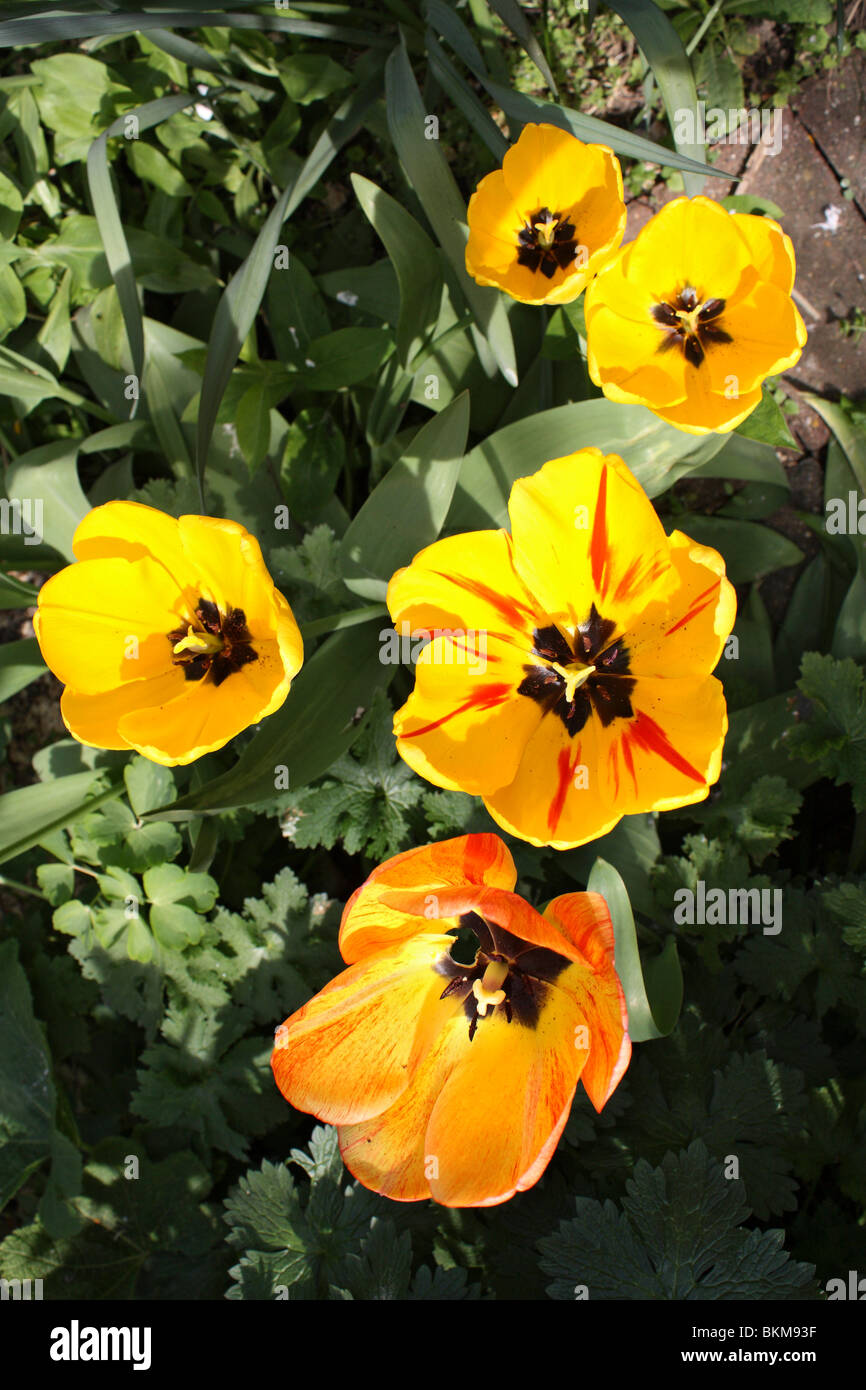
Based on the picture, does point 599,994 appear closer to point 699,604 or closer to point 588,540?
point 699,604

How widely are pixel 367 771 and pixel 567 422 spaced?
87 centimetres

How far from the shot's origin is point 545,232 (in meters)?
1.95

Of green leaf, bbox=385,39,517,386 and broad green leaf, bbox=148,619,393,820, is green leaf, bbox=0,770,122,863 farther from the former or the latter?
green leaf, bbox=385,39,517,386

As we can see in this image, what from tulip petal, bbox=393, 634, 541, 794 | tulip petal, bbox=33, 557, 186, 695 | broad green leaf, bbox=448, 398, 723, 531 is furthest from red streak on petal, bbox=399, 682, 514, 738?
tulip petal, bbox=33, 557, 186, 695

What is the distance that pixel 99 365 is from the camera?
99.0 inches

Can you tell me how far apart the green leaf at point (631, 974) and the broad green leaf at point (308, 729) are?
1.96 ft

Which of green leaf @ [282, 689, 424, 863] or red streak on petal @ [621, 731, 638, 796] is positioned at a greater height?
red streak on petal @ [621, 731, 638, 796]

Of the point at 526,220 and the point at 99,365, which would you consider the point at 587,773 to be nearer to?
the point at 526,220

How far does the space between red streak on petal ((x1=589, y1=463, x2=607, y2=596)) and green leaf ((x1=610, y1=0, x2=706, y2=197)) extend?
0.80 meters

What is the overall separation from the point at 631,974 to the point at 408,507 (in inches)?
39.2

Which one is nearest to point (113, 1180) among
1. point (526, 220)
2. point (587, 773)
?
point (587, 773)

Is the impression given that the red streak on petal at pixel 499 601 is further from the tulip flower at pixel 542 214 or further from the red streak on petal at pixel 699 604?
the tulip flower at pixel 542 214

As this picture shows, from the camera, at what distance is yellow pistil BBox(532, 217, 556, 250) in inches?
77.0

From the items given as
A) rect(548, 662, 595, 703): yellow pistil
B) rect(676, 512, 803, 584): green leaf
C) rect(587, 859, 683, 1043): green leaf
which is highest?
rect(676, 512, 803, 584): green leaf
